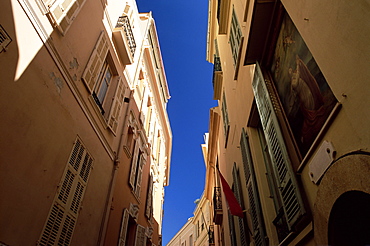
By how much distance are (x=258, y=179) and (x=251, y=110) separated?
62.3 inches

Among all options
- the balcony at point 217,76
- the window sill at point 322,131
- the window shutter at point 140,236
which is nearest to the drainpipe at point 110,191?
the window shutter at point 140,236

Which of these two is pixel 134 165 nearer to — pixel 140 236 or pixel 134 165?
pixel 134 165

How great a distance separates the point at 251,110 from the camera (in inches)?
239

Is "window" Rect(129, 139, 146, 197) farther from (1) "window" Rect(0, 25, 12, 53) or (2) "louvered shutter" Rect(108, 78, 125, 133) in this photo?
(1) "window" Rect(0, 25, 12, 53)

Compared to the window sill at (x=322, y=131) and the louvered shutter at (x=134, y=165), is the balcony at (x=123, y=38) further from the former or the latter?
the window sill at (x=322, y=131)

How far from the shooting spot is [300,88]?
12.1 ft

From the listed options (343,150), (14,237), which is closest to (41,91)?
(14,237)

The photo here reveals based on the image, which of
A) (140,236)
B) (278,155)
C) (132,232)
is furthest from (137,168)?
(278,155)

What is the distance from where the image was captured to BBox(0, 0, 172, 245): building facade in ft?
13.8

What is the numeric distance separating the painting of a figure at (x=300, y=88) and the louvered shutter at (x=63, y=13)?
470 cm

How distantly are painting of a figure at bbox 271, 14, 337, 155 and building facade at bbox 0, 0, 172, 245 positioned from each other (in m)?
4.39

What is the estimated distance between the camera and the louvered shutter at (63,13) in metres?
5.70

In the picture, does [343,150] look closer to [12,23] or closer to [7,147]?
[7,147]

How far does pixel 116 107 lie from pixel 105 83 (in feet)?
2.95
